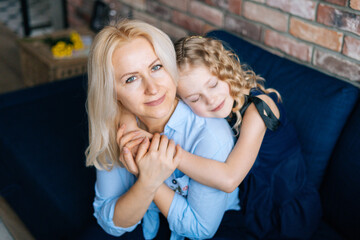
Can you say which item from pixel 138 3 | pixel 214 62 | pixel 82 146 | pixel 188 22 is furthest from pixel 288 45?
pixel 138 3

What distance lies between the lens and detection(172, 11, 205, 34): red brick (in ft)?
6.98

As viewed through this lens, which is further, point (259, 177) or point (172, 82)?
point (259, 177)

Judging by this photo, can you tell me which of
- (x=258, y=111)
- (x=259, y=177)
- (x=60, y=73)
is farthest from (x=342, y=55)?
(x=60, y=73)

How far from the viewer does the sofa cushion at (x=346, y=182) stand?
4.07 ft

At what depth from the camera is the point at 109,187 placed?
4.11ft

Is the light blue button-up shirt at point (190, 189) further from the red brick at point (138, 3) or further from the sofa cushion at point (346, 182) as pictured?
the red brick at point (138, 3)

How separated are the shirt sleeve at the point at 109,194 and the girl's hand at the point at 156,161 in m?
0.23

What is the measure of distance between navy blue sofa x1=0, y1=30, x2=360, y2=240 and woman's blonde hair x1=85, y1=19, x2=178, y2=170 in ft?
1.45

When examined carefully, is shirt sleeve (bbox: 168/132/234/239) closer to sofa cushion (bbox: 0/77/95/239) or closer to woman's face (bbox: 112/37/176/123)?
woman's face (bbox: 112/37/176/123)

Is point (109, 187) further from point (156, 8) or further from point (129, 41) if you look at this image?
point (156, 8)

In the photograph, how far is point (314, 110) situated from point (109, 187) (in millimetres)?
828

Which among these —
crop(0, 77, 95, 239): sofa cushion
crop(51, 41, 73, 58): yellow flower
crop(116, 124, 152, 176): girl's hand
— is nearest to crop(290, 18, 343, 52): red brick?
crop(116, 124, 152, 176): girl's hand

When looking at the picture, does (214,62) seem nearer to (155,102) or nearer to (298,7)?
(155,102)

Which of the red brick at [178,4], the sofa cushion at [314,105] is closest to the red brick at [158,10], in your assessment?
the red brick at [178,4]
